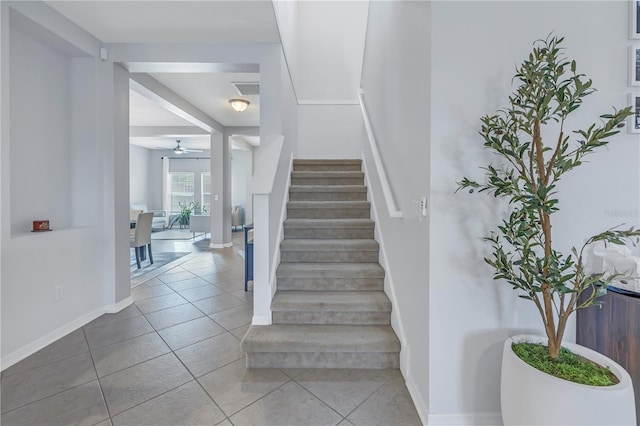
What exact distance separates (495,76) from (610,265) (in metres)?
1.05

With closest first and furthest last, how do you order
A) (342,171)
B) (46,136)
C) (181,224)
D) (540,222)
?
(540,222), (46,136), (342,171), (181,224)

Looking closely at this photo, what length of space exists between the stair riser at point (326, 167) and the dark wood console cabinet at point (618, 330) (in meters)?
2.91

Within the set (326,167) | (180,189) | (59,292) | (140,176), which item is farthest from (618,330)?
(140,176)

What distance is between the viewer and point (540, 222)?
119cm

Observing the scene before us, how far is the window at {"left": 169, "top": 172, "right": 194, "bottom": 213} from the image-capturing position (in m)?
10.1

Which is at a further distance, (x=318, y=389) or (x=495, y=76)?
(x=318, y=389)

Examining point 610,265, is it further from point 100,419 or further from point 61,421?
point 61,421

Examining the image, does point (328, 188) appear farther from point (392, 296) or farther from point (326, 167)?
point (392, 296)

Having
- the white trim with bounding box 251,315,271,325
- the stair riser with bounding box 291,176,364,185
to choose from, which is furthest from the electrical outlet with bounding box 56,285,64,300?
the stair riser with bounding box 291,176,364,185

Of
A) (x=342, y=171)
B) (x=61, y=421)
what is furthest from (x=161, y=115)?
(x=61, y=421)

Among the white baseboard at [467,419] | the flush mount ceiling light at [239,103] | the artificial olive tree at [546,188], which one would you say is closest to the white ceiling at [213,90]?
the flush mount ceiling light at [239,103]

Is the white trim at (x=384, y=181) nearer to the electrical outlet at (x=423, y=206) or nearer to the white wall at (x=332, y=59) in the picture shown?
the electrical outlet at (x=423, y=206)

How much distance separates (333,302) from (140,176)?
982 centimetres

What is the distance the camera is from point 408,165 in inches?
68.3
